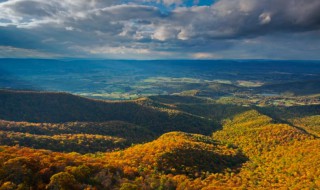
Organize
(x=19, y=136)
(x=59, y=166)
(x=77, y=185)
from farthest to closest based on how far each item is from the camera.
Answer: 1. (x=19, y=136)
2. (x=59, y=166)
3. (x=77, y=185)

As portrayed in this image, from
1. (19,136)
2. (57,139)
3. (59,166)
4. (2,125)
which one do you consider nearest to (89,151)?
(57,139)

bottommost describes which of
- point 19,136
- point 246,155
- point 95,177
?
point 246,155

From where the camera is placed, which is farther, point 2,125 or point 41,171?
point 2,125

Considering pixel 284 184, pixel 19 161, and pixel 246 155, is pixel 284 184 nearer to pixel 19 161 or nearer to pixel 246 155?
pixel 246 155

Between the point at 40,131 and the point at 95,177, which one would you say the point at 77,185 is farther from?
the point at 40,131

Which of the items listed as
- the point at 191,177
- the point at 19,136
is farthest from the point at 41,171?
the point at 19,136

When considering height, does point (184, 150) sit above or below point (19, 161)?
below

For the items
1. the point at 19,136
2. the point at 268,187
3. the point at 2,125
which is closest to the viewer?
the point at 268,187

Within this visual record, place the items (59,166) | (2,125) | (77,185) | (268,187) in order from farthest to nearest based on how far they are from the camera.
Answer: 1. (2,125)
2. (268,187)
3. (59,166)
4. (77,185)

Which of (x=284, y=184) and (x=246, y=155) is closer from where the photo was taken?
(x=284, y=184)
